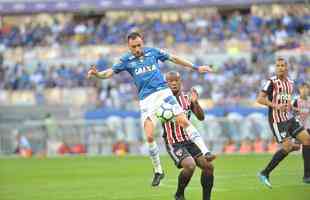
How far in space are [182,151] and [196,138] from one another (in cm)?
42

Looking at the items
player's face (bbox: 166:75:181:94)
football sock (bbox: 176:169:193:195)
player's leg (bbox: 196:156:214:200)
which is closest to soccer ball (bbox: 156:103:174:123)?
player's face (bbox: 166:75:181:94)

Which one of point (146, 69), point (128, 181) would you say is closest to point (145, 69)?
point (146, 69)

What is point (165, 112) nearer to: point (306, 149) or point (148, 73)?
point (148, 73)

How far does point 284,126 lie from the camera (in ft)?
56.0

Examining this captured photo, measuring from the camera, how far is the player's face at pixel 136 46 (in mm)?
14078

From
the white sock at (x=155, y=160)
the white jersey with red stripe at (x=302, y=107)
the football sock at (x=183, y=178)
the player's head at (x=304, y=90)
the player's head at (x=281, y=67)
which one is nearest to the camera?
the football sock at (x=183, y=178)

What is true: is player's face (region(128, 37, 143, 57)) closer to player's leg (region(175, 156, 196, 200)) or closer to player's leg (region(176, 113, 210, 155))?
player's leg (region(176, 113, 210, 155))

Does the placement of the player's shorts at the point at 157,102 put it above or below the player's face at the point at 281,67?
below

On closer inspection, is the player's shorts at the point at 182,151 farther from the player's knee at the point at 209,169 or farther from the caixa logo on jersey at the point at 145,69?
the caixa logo on jersey at the point at 145,69

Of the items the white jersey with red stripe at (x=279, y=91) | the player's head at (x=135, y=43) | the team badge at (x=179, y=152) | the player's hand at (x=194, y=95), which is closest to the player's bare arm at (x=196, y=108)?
the player's hand at (x=194, y=95)

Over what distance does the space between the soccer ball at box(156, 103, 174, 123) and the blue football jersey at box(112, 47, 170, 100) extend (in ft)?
1.22

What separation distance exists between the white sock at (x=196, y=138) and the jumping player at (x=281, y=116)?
3690 millimetres

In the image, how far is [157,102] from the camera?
13930mm

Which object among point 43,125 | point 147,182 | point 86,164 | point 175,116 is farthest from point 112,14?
point 175,116
